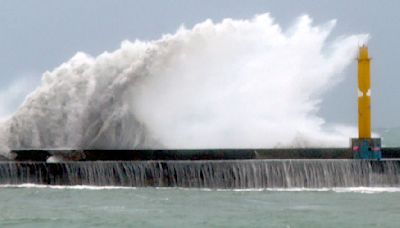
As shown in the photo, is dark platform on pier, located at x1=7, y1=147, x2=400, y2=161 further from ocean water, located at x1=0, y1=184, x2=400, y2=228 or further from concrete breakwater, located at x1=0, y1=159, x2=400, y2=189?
ocean water, located at x1=0, y1=184, x2=400, y2=228

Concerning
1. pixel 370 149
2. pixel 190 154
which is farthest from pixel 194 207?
pixel 370 149

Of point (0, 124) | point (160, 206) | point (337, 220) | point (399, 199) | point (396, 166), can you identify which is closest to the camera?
point (337, 220)

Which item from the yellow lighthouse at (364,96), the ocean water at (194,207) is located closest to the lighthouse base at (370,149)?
the yellow lighthouse at (364,96)

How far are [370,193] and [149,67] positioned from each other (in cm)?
948

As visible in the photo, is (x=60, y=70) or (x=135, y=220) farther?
(x=60, y=70)

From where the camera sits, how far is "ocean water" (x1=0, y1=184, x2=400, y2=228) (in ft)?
54.9

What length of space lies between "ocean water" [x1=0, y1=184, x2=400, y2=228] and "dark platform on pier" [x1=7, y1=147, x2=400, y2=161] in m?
1.91

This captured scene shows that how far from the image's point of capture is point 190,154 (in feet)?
81.0

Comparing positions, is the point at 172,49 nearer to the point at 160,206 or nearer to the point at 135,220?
the point at 160,206

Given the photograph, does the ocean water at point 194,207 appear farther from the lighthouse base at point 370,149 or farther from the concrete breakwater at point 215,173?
the lighthouse base at point 370,149

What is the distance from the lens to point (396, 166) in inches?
922

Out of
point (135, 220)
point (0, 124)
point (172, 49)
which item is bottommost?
point (135, 220)

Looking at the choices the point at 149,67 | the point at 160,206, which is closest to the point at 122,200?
the point at 160,206

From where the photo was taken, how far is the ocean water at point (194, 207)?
16.7 metres
